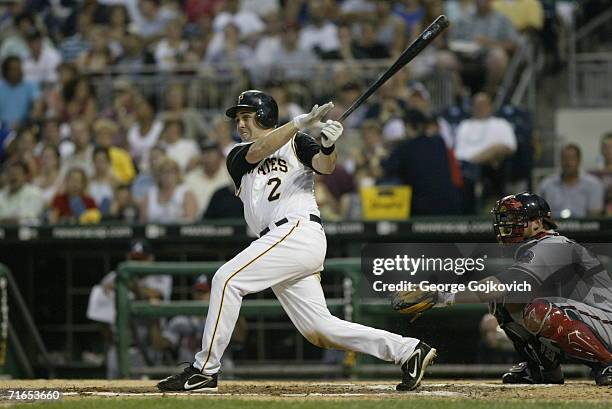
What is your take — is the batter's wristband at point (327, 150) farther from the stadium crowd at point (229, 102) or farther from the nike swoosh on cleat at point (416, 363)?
the stadium crowd at point (229, 102)

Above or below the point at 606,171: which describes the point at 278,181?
below

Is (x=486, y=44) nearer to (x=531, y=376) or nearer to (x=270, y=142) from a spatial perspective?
(x=531, y=376)

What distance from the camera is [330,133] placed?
6.34 meters

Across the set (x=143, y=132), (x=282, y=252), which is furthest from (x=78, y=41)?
(x=282, y=252)

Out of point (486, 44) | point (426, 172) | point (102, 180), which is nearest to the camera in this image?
point (426, 172)

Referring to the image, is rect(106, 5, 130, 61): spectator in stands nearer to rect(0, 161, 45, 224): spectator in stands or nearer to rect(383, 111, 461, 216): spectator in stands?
rect(0, 161, 45, 224): spectator in stands

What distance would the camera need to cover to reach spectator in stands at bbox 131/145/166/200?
11766mm

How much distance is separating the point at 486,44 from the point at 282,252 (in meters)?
6.94

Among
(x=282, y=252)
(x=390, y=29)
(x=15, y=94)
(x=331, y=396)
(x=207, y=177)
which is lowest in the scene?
(x=331, y=396)

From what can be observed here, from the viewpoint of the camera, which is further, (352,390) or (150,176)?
(150,176)

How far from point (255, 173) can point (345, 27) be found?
719 cm

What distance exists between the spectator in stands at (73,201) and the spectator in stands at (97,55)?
2.64 metres

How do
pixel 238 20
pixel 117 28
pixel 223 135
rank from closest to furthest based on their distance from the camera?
pixel 223 135 → pixel 238 20 → pixel 117 28

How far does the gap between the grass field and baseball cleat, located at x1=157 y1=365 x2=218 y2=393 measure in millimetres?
61
